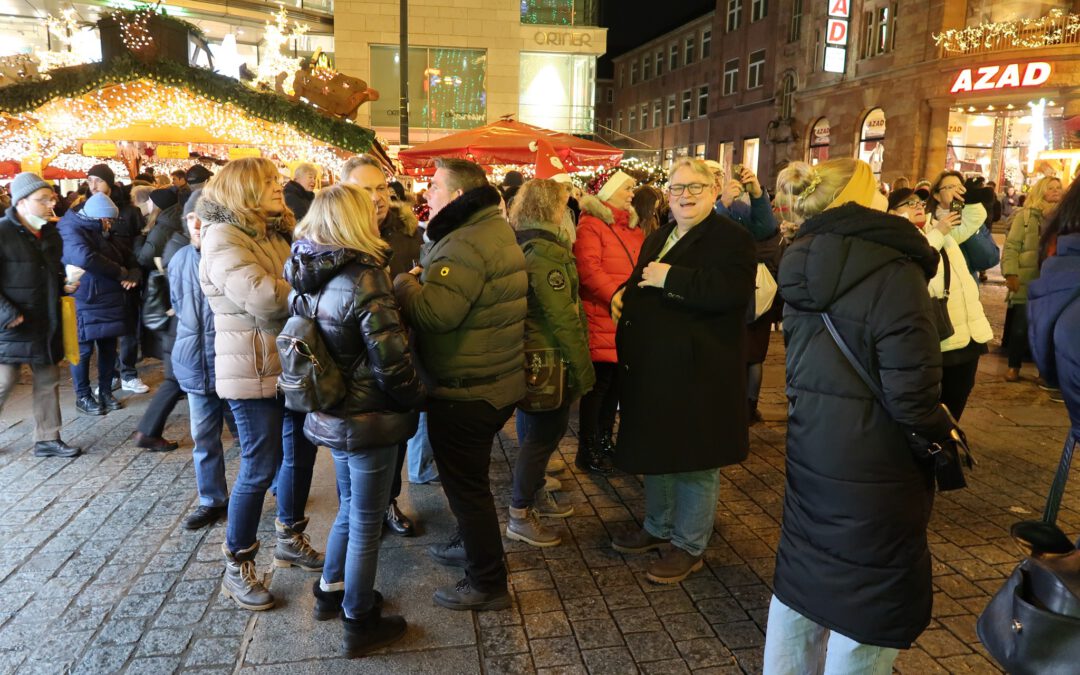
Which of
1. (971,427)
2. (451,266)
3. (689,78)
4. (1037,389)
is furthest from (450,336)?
(689,78)

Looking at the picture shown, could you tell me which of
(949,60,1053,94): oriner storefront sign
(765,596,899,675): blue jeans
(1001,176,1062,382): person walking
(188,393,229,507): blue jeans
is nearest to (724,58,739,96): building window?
(949,60,1053,94): oriner storefront sign

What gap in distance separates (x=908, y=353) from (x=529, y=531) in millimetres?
2652

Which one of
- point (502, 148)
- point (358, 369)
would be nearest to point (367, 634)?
point (358, 369)

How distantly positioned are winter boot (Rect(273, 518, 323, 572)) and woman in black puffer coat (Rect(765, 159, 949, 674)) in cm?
261

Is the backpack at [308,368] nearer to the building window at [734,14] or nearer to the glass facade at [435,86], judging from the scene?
the glass facade at [435,86]

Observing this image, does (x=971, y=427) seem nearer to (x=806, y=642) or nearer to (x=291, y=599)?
(x=806, y=642)

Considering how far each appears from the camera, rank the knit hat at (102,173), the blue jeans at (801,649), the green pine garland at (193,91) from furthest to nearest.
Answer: the knit hat at (102,173)
the green pine garland at (193,91)
the blue jeans at (801,649)

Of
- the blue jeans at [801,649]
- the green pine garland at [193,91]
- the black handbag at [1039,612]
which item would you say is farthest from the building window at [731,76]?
the black handbag at [1039,612]

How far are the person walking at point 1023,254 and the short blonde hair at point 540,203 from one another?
6.68 m

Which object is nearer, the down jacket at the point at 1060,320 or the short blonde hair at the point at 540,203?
the down jacket at the point at 1060,320

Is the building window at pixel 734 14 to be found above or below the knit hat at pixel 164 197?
above

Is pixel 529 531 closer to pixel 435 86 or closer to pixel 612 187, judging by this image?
pixel 612 187

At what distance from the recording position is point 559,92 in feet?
81.8

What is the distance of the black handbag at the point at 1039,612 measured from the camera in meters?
1.81
